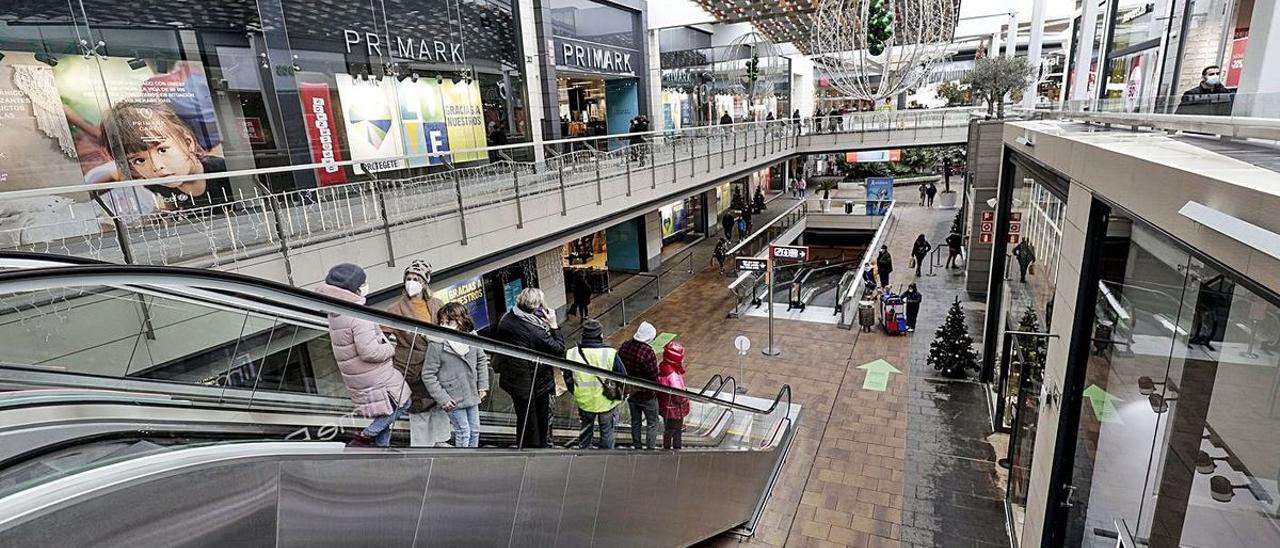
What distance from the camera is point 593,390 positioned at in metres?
4.12

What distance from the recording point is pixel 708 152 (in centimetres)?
1453

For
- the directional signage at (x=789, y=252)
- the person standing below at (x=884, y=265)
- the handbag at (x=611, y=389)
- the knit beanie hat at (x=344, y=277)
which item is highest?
the knit beanie hat at (x=344, y=277)

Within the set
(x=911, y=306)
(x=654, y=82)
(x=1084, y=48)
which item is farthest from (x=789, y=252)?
(x=654, y=82)

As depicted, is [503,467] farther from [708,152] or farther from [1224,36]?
[708,152]

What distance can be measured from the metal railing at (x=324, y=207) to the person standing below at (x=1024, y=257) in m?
6.40

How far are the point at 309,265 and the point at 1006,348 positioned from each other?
8.49m

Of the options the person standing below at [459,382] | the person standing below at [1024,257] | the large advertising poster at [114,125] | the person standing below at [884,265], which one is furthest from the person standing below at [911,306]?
the large advertising poster at [114,125]

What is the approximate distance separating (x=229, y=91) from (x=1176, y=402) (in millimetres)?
10998

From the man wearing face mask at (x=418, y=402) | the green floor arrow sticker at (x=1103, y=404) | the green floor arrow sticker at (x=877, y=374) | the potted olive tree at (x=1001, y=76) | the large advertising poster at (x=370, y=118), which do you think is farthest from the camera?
the potted olive tree at (x=1001, y=76)

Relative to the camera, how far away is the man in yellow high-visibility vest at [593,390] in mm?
3979

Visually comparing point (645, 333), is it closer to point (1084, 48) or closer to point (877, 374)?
point (877, 374)

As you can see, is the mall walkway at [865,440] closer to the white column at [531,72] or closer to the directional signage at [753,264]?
the directional signage at [753,264]

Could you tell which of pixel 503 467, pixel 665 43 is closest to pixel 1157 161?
pixel 503 467

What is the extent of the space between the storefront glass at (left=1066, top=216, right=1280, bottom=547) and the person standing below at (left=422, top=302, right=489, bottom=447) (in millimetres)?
3421
